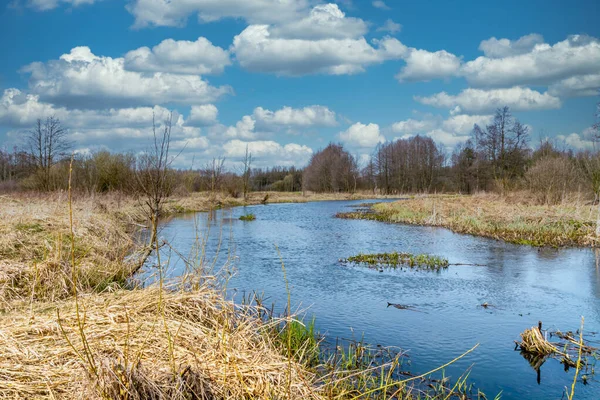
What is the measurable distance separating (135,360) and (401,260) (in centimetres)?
1117

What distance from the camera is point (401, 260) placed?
13.4 m

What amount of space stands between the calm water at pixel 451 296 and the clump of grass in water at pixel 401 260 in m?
0.45

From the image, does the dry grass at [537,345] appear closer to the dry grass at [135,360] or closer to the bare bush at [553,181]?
the dry grass at [135,360]

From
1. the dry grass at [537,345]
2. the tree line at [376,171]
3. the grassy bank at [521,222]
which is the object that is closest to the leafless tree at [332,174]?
the tree line at [376,171]

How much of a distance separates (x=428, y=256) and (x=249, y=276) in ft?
17.8

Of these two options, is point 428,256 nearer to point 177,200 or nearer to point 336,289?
point 336,289

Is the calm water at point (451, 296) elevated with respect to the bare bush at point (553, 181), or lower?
lower

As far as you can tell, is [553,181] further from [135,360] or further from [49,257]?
[135,360]

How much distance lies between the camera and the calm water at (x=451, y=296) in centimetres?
611

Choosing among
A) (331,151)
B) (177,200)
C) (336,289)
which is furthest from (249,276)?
(331,151)

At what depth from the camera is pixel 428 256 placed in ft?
44.3

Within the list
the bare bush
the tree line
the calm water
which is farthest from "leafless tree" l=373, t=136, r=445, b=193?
the calm water

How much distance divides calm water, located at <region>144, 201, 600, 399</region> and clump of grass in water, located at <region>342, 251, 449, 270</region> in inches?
17.9

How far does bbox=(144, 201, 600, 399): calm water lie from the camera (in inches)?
241
